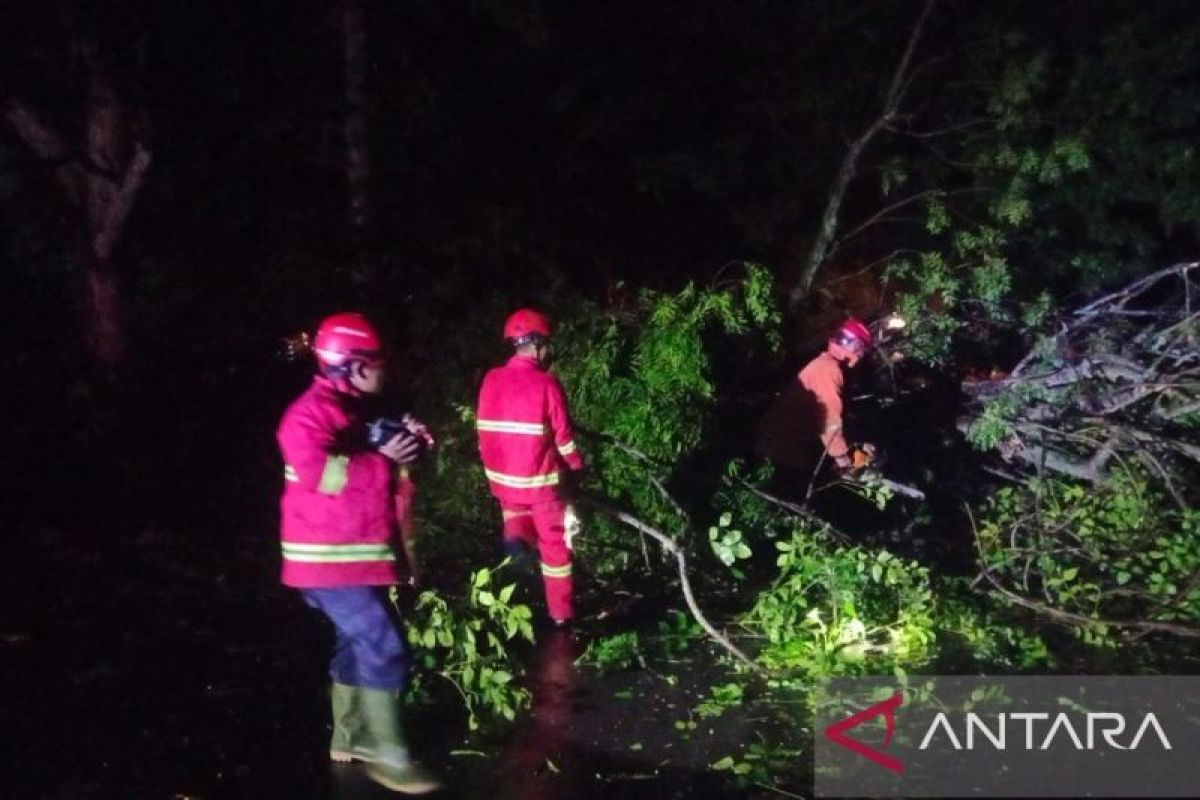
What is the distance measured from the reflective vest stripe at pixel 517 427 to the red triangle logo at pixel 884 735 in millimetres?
1880

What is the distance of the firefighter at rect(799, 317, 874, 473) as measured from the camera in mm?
6672

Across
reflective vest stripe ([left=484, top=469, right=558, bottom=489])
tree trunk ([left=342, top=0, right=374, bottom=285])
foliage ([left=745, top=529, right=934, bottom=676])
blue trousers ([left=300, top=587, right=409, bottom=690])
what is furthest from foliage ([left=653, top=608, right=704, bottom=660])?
tree trunk ([left=342, top=0, right=374, bottom=285])

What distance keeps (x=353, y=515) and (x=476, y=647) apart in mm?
1398

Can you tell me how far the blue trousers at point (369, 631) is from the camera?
13.7ft

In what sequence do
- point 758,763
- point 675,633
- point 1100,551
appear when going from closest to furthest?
point 758,763
point 675,633
point 1100,551

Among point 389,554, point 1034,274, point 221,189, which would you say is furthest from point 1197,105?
point 221,189

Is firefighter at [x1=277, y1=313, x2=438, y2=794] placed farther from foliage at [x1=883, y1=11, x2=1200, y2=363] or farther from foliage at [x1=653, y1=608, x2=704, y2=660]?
foliage at [x1=883, y1=11, x2=1200, y2=363]

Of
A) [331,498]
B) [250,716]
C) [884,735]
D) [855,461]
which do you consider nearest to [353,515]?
[331,498]

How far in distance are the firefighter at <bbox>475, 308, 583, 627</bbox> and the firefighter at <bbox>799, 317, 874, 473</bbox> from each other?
1720 millimetres

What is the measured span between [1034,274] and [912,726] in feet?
16.8

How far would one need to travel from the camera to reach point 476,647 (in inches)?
207

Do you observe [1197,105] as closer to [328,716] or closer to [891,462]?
[891,462]

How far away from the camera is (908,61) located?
8109 millimetres

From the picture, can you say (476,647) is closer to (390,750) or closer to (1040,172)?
(390,750)
